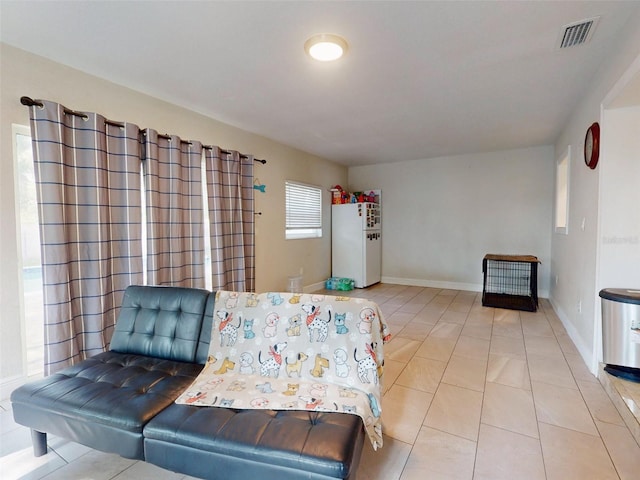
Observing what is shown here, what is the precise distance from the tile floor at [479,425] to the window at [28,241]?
1.48 feet

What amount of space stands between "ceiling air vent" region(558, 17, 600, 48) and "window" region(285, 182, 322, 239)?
3.47m

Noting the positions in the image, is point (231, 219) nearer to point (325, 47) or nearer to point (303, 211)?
point (303, 211)

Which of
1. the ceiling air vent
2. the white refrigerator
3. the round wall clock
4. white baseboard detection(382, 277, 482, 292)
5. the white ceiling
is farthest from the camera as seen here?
the white refrigerator

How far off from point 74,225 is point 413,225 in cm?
513

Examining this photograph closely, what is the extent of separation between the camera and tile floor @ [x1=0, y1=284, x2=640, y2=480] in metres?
1.53

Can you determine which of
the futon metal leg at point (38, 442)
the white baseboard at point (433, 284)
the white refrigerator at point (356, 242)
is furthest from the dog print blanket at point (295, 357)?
the white baseboard at point (433, 284)

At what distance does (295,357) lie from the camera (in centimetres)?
167

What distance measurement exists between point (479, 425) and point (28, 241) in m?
3.27

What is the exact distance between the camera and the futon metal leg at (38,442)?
1.61m

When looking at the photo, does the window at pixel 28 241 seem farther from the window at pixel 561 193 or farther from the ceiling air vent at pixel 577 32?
the window at pixel 561 193

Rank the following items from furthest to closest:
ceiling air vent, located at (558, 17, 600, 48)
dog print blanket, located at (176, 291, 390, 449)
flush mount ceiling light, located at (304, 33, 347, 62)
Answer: flush mount ceiling light, located at (304, 33, 347, 62) → ceiling air vent, located at (558, 17, 600, 48) → dog print blanket, located at (176, 291, 390, 449)

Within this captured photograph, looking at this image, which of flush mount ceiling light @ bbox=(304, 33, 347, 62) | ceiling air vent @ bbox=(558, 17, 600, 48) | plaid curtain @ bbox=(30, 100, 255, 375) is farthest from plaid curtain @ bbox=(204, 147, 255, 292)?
ceiling air vent @ bbox=(558, 17, 600, 48)

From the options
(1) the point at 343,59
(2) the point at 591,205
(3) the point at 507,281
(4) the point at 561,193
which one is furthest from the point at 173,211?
(3) the point at 507,281

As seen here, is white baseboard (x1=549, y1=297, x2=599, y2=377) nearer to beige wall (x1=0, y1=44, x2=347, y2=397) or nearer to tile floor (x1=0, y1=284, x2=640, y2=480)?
tile floor (x1=0, y1=284, x2=640, y2=480)
